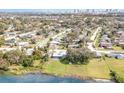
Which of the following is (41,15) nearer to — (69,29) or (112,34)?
(69,29)

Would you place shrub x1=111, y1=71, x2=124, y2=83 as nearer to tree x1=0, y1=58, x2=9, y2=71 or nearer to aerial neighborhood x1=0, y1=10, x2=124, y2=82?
aerial neighborhood x1=0, y1=10, x2=124, y2=82

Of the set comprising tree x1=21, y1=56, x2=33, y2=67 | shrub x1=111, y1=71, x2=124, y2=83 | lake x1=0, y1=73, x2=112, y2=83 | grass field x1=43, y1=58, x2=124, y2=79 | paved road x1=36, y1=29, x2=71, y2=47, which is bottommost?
lake x1=0, y1=73, x2=112, y2=83

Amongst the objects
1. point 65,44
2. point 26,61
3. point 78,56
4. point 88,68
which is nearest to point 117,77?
point 88,68

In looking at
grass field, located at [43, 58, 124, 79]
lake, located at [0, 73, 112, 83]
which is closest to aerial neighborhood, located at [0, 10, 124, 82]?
grass field, located at [43, 58, 124, 79]

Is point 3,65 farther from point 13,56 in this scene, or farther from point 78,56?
point 78,56
